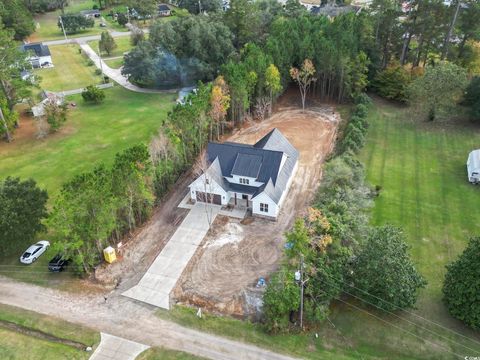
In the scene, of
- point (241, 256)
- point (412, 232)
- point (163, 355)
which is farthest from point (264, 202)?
point (163, 355)

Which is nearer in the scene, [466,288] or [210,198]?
[466,288]

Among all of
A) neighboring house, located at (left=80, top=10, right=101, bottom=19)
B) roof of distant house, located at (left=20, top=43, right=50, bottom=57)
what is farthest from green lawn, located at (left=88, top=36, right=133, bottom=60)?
neighboring house, located at (left=80, top=10, right=101, bottom=19)

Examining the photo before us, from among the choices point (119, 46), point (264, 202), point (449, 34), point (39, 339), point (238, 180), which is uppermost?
point (449, 34)

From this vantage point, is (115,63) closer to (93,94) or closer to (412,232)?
(93,94)

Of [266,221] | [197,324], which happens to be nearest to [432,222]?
[266,221]

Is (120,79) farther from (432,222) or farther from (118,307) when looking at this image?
(432,222)

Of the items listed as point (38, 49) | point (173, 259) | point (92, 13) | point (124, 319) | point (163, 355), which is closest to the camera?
point (163, 355)

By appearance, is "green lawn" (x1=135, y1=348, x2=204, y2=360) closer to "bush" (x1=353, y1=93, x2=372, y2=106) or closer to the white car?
the white car
